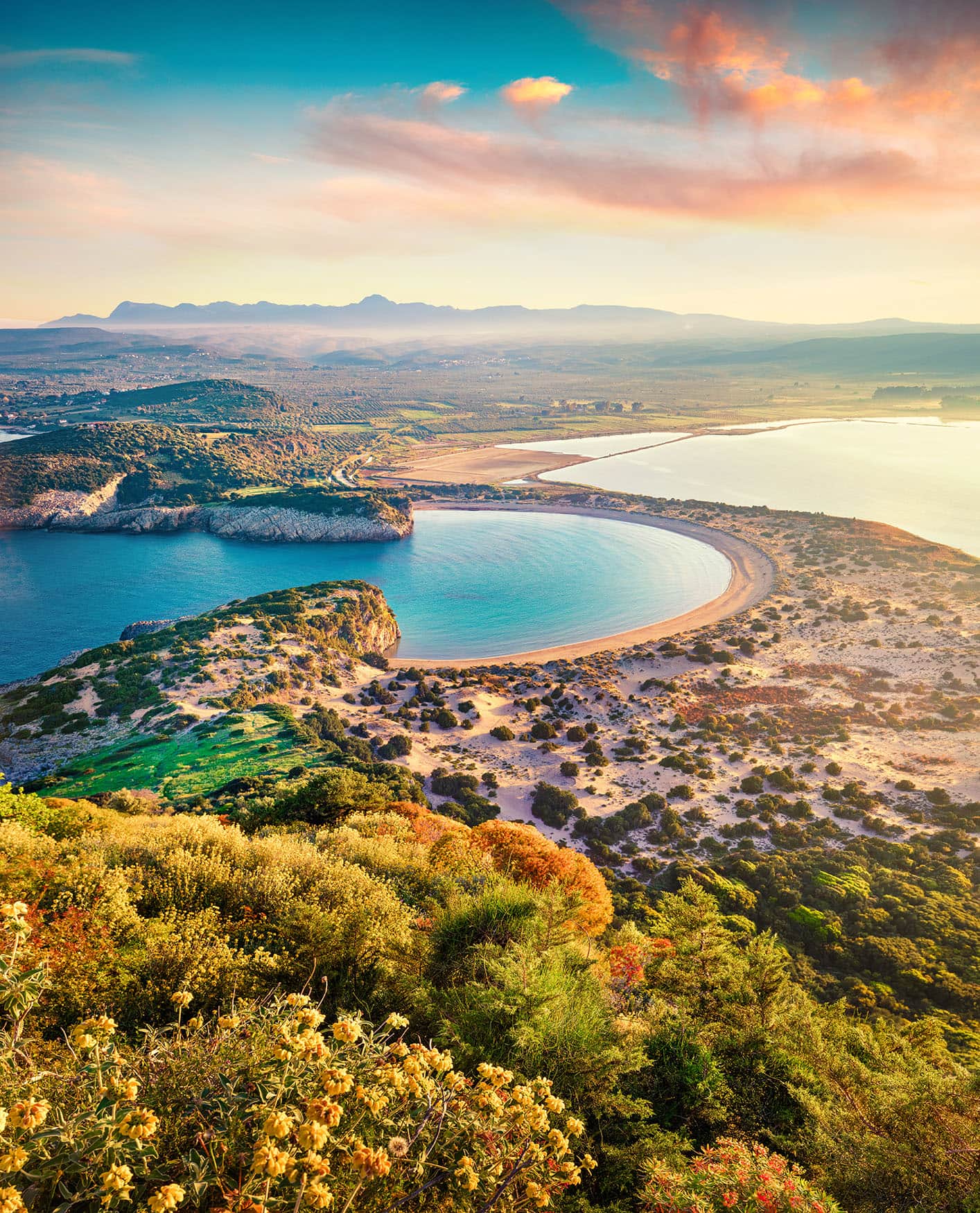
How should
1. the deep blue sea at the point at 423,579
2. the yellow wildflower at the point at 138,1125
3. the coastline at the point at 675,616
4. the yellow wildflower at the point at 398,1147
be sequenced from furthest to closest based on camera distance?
1. the deep blue sea at the point at 423,579
2. the coastline at the point at 675,616
3. the yellow wildflower at the point at 398,1147
4. the yellow wildflower at the point at 138,1125

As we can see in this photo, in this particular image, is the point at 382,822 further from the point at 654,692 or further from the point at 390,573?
the point at 390,573

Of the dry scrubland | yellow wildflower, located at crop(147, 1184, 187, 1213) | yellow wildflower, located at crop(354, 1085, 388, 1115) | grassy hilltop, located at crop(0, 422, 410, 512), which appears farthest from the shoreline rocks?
yellow wildflower, located at crop(147, 1184, 187, 1213)

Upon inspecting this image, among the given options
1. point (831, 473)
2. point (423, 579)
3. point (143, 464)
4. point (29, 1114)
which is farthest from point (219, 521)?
point (831, 473)

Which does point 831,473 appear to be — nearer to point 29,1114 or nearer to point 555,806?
point 555,806

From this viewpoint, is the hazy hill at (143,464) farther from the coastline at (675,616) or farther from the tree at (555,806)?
the tree at (555,806)

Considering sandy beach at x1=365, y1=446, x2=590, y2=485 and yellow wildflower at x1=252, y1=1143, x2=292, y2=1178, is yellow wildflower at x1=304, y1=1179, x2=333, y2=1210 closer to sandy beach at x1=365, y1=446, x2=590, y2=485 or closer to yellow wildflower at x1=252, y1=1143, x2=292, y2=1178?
yellow wildflower at x1=252, y1=1143, x2=292, y2=1178

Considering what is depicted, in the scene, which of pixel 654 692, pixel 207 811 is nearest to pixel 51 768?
pixel 207 811

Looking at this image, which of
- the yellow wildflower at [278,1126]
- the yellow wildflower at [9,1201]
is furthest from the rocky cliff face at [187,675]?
the yellow wildflower at [278,1126]
